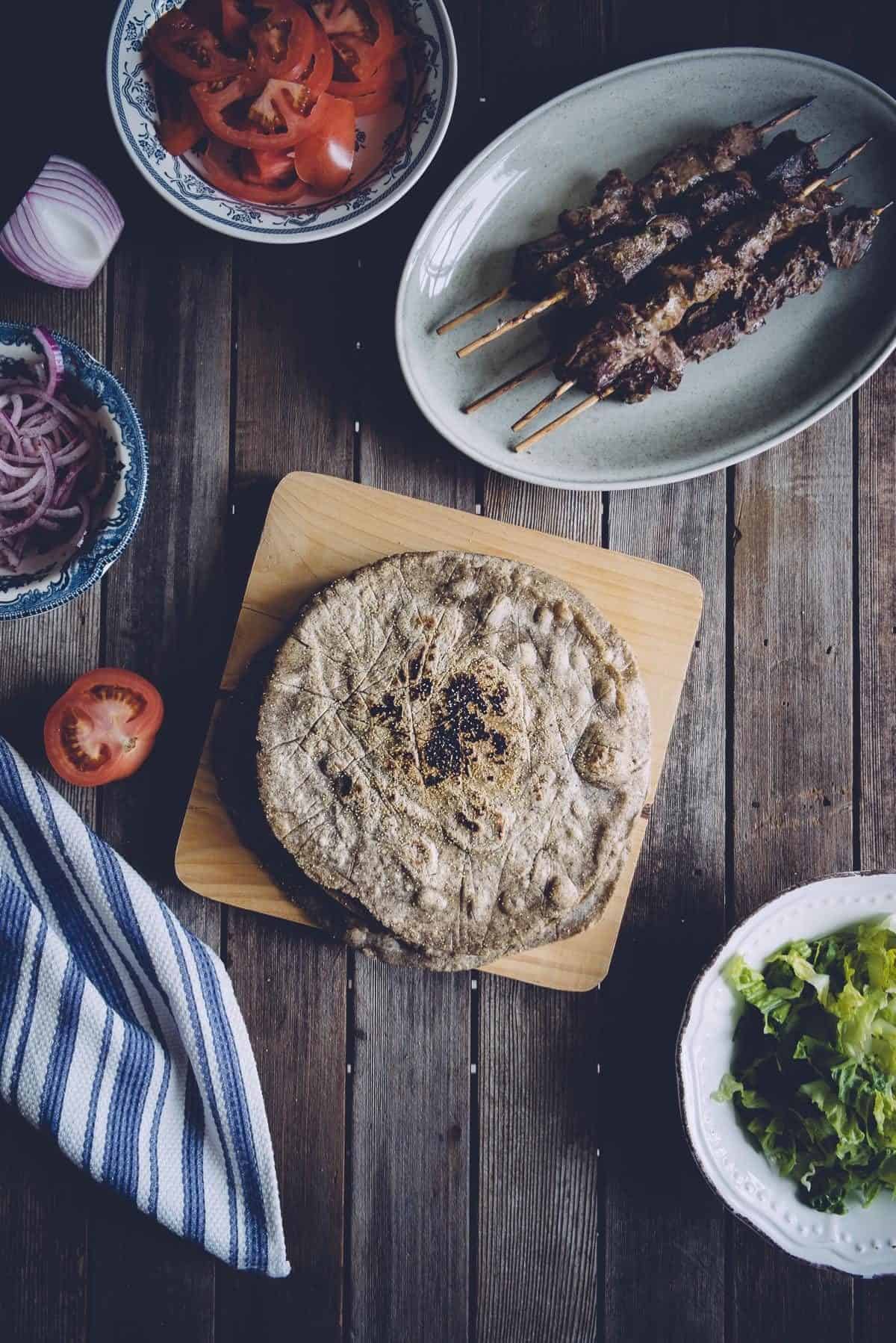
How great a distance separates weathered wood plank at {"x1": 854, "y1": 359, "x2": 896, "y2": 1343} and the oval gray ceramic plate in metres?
0.23

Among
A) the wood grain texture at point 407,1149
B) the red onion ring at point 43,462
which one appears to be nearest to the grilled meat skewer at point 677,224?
the wood grain texture at point 407,1149

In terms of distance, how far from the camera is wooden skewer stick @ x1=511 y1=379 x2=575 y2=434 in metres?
2.70

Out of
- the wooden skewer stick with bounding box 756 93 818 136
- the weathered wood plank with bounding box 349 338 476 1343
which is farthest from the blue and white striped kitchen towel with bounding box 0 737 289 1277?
the wooden skewer stick with bounding box 756 93 818 136

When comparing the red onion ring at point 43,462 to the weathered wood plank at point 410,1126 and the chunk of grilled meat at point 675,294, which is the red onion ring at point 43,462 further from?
the chunk of grilled meat at point 675,294

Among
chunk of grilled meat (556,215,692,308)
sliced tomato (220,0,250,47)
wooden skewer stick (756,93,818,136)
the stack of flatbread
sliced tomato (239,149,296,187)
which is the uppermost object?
sliced tomato (220,0,250,47)

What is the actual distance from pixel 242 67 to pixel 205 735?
1883 mm

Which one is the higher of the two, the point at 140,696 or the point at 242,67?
the point at 242,67

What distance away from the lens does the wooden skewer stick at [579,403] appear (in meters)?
2.73

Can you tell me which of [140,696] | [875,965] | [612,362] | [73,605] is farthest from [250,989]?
[612,362]

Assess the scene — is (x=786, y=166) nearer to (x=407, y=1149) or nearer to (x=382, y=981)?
(x=382, y=981)

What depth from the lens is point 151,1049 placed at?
2906mm

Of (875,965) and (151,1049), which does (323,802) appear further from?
(875,965)

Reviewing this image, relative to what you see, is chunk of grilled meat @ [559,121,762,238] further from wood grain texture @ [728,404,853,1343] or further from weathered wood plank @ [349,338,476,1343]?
weathered wood plank @ [349,338,476,1343]

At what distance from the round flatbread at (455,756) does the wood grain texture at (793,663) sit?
504mm
